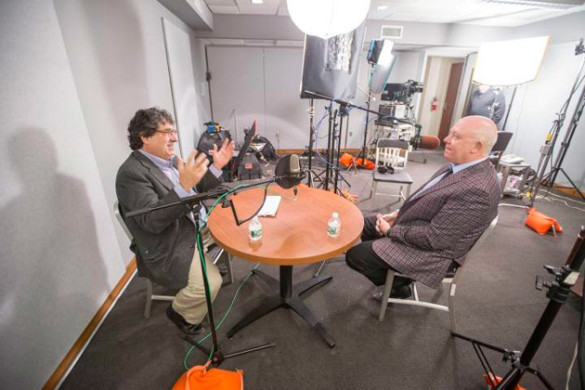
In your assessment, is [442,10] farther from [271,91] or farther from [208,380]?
[208,380]

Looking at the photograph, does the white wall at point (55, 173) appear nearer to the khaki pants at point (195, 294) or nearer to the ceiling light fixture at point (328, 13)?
the khaki pants at point (195, 294)

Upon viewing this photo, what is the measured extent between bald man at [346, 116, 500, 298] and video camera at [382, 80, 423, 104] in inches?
146

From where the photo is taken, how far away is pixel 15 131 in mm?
1049

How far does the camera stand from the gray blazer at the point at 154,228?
48.1 inches

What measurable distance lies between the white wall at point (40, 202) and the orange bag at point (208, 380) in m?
0.67

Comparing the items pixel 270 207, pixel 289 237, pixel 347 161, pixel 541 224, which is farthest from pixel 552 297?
pixel 347 161

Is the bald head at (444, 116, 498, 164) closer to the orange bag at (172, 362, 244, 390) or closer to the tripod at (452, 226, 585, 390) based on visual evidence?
the tripod at (452, 226, 585, 390)

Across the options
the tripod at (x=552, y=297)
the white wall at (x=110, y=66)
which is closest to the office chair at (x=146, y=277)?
the white wall at (x=110, y=66)

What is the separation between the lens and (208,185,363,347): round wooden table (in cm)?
112

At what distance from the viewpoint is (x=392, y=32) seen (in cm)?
471

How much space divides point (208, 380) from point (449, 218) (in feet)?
4.52

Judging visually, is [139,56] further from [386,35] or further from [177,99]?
[386,35]

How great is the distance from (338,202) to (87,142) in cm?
154

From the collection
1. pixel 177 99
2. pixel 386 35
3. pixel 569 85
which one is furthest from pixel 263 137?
pixel 569 85
